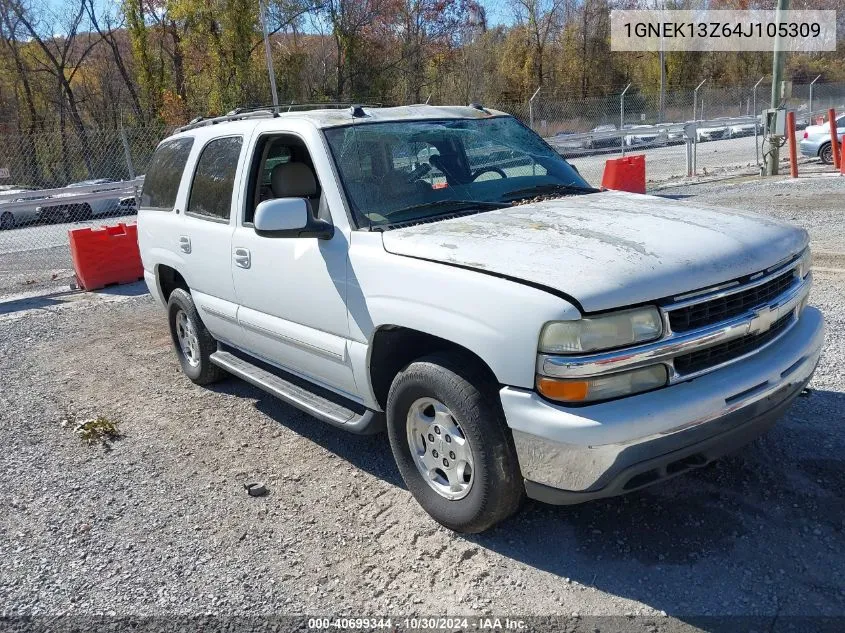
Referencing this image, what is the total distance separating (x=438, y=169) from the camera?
13.6ft

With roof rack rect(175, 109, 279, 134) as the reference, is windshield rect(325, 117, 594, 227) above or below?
below

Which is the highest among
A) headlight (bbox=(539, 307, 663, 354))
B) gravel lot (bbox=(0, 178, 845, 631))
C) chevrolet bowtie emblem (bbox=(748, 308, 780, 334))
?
headlight (bbox=(539, 307, 663, 354))

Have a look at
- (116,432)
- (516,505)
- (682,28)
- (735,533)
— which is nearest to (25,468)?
(116,432)

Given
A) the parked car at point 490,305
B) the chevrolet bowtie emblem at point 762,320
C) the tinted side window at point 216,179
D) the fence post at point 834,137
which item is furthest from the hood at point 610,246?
the fence post at point 834,137

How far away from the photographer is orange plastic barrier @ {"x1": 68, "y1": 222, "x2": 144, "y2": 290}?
9.69m

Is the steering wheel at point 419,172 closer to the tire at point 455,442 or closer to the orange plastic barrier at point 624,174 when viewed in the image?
the tire at point 455,442

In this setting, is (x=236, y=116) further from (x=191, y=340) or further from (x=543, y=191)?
(x=543, y=191)

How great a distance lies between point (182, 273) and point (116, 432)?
1208 mm

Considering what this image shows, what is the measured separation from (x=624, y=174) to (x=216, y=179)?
1024 cm

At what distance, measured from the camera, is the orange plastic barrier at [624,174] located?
13.4m

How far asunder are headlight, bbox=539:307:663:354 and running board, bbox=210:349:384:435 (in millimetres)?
1286

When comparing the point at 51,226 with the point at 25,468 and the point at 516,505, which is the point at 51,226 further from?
the point at 516,505

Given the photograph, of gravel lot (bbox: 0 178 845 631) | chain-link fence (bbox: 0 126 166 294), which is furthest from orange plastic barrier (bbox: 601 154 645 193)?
gravel lot (bbox: 0 178 845 631)

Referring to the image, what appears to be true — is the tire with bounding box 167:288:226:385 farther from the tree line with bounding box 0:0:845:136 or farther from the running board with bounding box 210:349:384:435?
the tree line with bounding box 0:0:845:136
